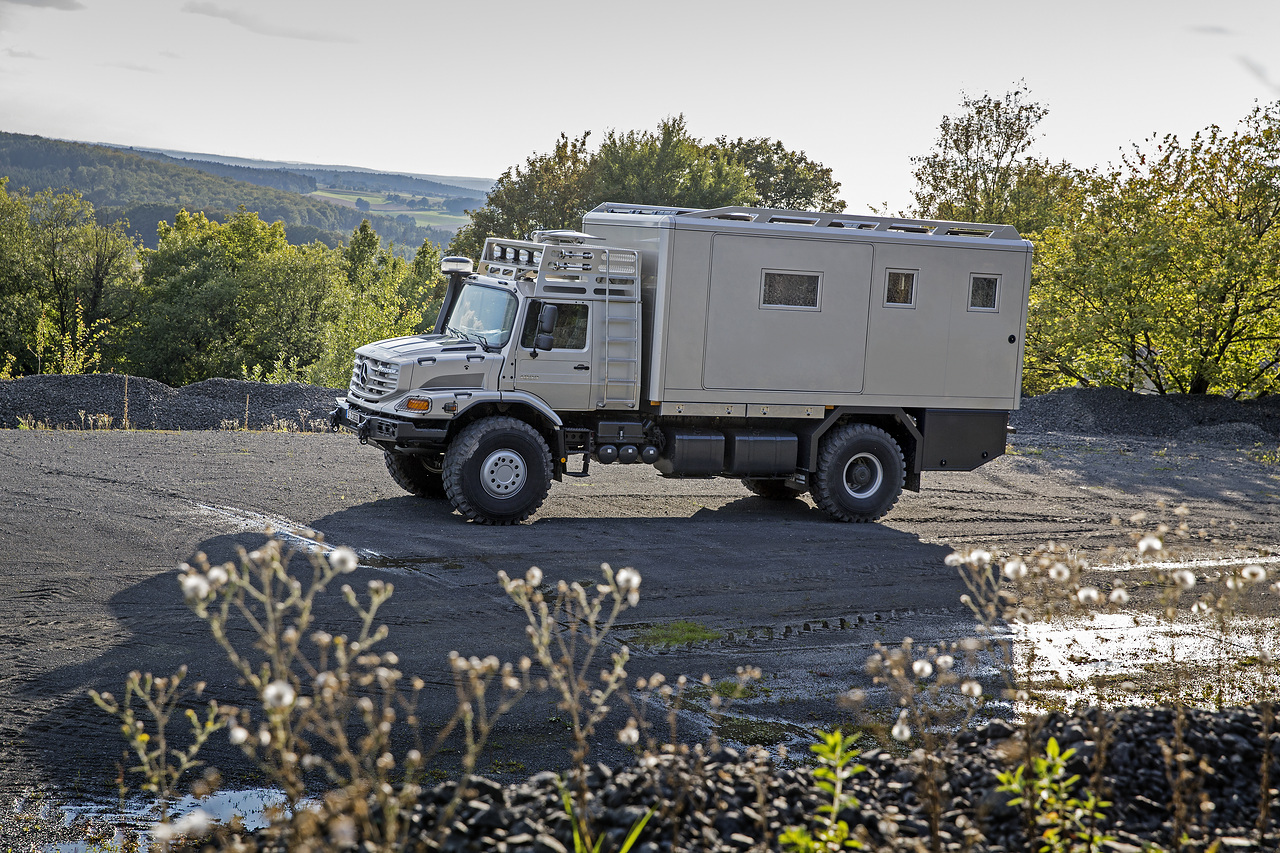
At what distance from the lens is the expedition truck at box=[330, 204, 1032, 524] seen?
11.0 m

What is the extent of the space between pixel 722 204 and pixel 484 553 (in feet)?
115

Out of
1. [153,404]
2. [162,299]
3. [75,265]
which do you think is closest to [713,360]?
[153,404]

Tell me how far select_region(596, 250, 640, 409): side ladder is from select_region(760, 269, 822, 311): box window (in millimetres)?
1505

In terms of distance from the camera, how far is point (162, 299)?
50875 mm

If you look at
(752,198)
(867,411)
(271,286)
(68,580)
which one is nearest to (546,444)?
(867,411)

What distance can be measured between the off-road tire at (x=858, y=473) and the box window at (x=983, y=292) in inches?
76.8

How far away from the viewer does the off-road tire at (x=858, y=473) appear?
12.1 m

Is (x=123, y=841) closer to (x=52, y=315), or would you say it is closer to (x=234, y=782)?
(x=234, y=782)

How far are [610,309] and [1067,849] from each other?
858 cm

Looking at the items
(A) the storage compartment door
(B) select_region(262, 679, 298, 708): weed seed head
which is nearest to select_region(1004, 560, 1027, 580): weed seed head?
(B) select_region(262, 679, 298, 708): weed seed head

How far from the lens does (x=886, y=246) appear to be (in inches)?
470

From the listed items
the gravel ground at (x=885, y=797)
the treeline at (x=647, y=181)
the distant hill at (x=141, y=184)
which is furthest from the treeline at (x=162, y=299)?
the distant hill at (x=141, y=184)

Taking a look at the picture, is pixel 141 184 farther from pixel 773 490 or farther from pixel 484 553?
pixel 484 553

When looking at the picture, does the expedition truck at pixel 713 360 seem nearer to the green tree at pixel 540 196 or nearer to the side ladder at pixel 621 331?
the side ladder at pixel 621 331
